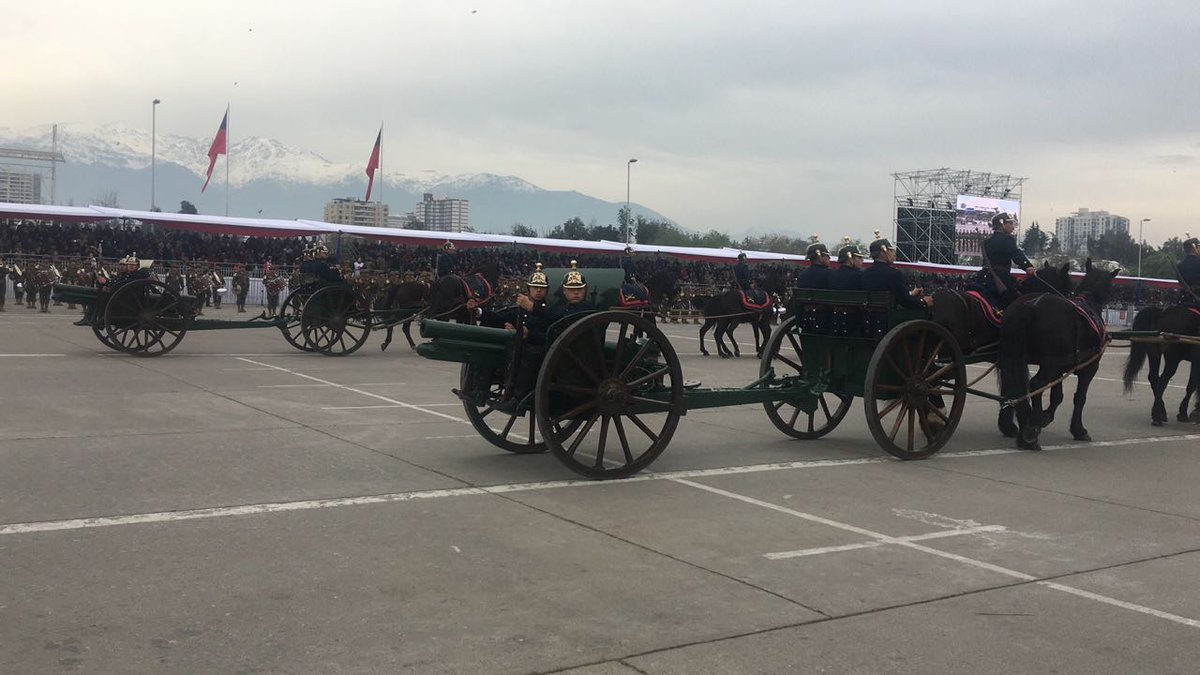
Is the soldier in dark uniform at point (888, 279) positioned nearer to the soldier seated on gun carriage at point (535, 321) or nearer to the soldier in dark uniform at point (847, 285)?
the soldier in dark uniform at point (847, 285)

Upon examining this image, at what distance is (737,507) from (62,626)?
4299mm

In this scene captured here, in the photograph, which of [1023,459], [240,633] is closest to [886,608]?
[240,633]

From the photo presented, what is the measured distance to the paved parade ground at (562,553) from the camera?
4504 millimetres

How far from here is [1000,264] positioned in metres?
11.1

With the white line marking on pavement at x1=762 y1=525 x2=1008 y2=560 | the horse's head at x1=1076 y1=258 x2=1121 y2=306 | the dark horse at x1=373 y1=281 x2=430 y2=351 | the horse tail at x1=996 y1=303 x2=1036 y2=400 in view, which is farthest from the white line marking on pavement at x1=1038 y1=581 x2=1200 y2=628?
the dark horse at x1=373 y1=281 x2=430 y2=351

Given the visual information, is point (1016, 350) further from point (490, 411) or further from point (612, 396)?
point (490, 411)

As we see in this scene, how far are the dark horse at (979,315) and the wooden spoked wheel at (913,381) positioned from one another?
73cm

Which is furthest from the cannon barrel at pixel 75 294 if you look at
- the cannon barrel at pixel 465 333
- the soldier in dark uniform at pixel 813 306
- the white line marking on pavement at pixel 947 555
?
the white line marking on pavement at pixel 947 555

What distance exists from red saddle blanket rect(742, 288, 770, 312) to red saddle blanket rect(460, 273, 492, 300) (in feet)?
19.9

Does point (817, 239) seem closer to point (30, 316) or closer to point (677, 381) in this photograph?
point (677, 381)

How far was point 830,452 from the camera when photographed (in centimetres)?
977

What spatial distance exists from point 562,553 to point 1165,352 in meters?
10.4

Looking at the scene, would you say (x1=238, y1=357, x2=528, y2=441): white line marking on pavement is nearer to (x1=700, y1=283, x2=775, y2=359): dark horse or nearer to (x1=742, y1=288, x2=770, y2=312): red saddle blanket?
(x1=700, y1=283, x2=775, y2=359): dark horse

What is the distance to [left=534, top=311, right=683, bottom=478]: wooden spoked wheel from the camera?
7727 mm
